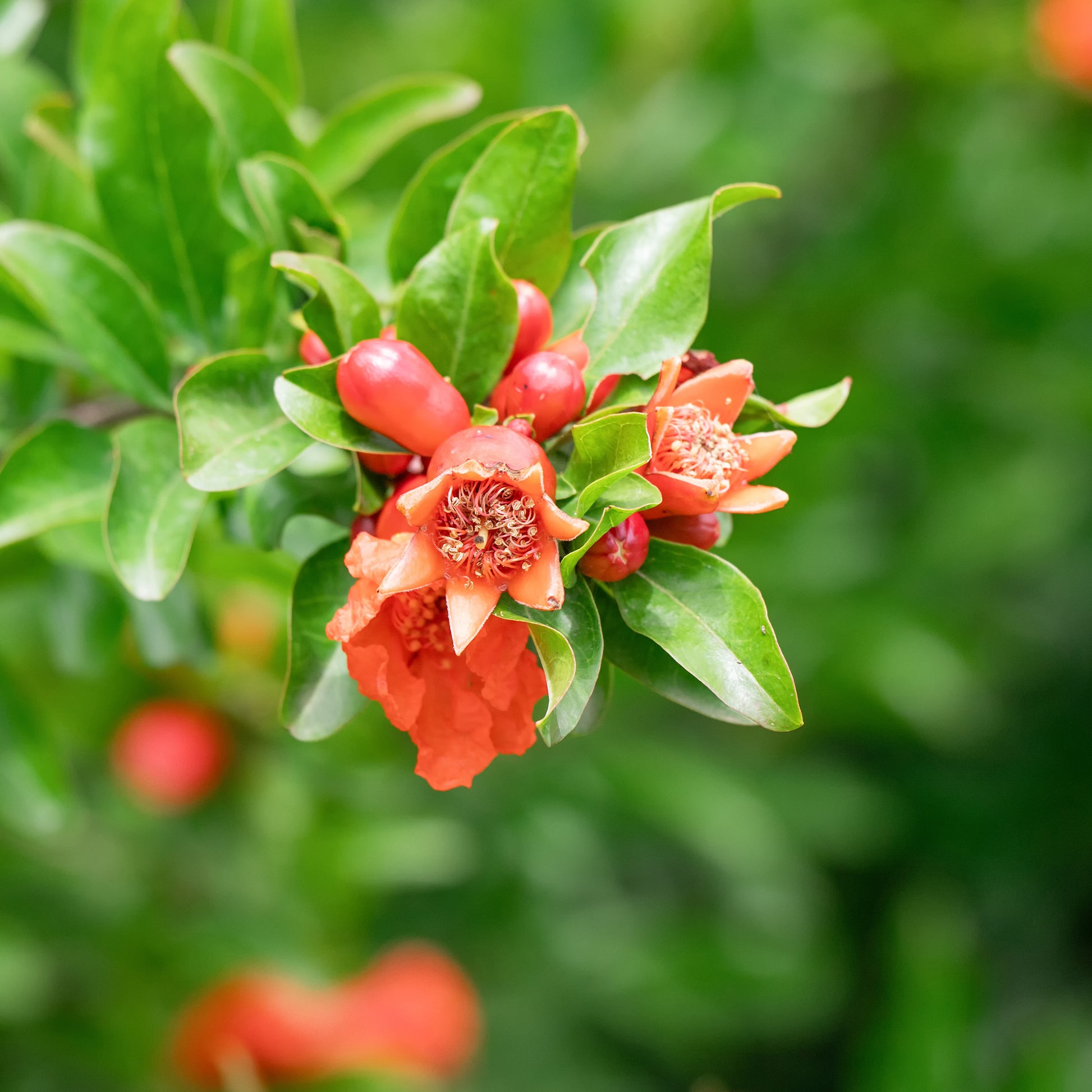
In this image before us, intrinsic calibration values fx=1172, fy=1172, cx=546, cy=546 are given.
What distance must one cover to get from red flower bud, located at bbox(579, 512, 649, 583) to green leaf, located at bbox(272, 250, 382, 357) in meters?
0.29

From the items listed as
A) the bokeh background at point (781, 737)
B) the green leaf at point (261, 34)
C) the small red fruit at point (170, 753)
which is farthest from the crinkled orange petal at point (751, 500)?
the small red fruit at point (170, 753)

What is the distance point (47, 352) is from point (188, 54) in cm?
47

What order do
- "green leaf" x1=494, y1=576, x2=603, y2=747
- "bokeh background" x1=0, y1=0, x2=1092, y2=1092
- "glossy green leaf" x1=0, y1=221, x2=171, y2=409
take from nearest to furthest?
"green leaf" x1=494, y1=576, x2=603, y2=747 < "glossy green leaf" x1=0, y1=221, x2=171, y2=409 < "bokeh background" x1=0, y1=0, x2=1092, y2=1092

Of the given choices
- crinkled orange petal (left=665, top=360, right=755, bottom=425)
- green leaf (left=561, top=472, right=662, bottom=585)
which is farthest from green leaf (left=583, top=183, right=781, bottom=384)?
green leaf (left=561, top=472, right=662, bottom=585)

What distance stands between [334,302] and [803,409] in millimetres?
431

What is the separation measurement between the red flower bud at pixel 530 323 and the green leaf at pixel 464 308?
0.04 meters

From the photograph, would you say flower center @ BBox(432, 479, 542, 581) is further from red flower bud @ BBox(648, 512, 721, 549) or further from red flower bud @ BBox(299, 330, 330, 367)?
red flower bud @ BBox(299, 330, 330, 367)

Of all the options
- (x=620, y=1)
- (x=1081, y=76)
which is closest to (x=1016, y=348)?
(x=1081, y=76)

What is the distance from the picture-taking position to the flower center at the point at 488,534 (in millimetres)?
919

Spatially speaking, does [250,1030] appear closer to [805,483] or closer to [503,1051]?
[503,1051]

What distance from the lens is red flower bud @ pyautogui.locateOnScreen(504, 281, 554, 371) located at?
43.2 inches

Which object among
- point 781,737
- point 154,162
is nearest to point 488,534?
point 154,162

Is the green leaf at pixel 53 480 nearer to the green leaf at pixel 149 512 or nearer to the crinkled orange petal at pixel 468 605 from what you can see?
the green leaf at pixel 149 512

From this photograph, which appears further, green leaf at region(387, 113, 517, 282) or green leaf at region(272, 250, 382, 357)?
green leaf at region(387, 113, 517, 282)
